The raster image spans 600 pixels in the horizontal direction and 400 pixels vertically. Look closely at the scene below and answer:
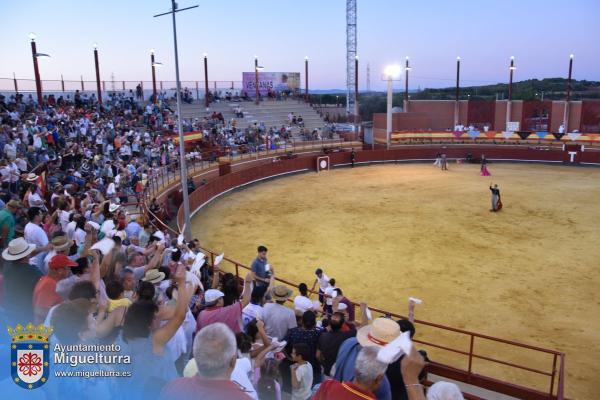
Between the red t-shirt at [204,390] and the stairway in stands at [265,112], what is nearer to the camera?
the red t-shirt at [204,390]

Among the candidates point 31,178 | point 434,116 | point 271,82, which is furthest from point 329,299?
point 434,116

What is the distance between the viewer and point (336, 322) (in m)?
5.45

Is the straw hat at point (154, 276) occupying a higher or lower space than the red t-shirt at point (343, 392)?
lower

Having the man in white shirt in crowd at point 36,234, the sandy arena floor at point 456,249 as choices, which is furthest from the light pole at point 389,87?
the man in white shirt in crowd at point 36,234

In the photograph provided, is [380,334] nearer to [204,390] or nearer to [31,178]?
[204,390]

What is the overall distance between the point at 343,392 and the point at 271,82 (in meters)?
51.5

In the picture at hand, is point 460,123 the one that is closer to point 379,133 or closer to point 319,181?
point 379,133

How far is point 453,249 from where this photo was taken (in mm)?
16922

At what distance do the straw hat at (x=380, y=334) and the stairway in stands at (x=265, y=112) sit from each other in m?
39.3

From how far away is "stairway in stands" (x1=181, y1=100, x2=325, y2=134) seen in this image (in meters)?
43.0

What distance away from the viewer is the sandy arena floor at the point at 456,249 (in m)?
11.0

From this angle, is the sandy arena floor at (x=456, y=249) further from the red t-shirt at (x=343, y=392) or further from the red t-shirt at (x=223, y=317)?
the red t-shirt at (x=343, y=392)

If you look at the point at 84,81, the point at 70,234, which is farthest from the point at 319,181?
the point at 70,234

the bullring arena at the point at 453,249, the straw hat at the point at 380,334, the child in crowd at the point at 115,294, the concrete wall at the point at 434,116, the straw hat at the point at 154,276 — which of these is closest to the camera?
the straw hat at the point at 380,334
